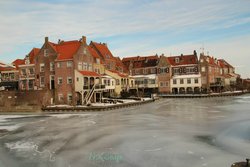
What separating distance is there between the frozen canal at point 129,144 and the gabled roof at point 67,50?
71.6ft

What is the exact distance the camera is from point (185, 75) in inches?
3044

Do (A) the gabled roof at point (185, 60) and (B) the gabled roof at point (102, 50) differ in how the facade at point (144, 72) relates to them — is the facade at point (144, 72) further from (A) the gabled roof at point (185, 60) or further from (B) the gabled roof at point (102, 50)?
(B) the gabled roof at point (102, 50)

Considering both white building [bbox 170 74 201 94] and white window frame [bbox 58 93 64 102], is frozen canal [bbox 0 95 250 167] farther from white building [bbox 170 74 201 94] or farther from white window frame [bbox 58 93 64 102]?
white building [bbox 170 74 201 94]

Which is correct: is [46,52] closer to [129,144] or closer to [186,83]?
[129,144]

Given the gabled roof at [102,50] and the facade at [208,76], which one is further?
the facade at [208,76]

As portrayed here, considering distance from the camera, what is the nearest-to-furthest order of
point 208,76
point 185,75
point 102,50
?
point 102,50
point 208,76
point 185,75

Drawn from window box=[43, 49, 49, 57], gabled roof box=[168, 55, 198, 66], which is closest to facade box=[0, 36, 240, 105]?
gabled roof box=[168, 55, 198, 66]

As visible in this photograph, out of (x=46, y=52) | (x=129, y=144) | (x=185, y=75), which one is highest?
(x=46, y=52)

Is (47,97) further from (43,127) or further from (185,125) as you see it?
(185,125)

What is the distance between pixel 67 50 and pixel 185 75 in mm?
40168

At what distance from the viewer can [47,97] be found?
48.6m

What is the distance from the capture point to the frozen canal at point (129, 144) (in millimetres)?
16359

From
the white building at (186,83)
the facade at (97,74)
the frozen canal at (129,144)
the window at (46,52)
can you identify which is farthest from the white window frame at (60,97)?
the white building at (186,83)

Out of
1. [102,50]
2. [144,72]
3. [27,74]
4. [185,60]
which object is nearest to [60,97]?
[27,74]
